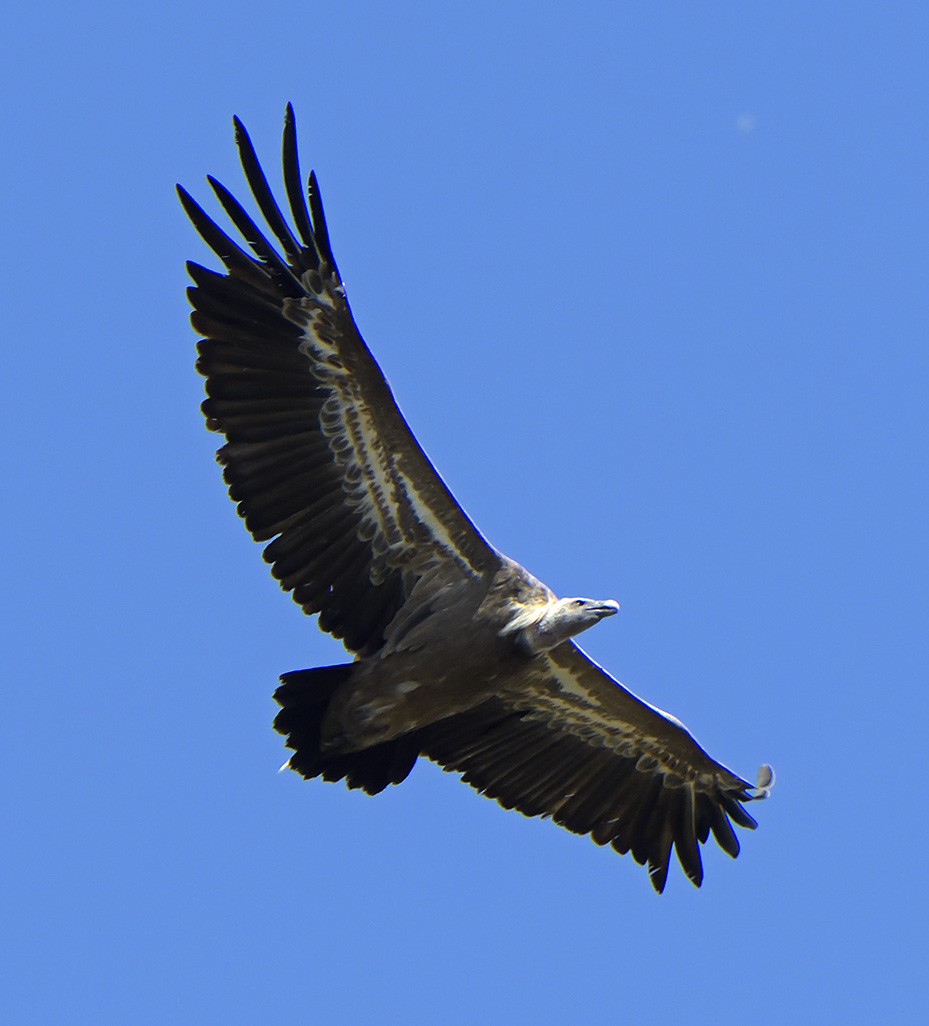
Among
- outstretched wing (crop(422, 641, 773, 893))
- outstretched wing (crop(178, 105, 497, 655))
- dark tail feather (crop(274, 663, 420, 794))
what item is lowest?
dark tail feather (crop(274, 663, 420, 794))

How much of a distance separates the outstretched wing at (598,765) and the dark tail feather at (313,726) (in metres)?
0.88

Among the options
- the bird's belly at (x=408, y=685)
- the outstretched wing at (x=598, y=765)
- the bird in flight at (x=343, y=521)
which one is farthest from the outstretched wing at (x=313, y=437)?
the outstretched wing at (x=598, y=765)

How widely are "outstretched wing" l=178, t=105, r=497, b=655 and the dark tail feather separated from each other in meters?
0.40

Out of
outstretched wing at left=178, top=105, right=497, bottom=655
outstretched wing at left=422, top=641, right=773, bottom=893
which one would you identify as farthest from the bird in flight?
outstretched wing at left=422, top=641, right=773, bottom=893

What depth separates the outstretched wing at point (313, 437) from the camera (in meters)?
13.3

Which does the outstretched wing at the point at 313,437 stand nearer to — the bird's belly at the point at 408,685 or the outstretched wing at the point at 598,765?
the bird's belly at the point at 408,685

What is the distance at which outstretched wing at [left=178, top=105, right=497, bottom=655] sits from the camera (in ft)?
43.6

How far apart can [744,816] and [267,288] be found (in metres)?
5.78

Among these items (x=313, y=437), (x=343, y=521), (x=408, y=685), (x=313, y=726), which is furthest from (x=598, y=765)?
(x=313, y=437)

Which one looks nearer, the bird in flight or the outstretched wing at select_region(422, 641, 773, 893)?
the bird in flight

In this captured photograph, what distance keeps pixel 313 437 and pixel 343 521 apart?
66 centimetres

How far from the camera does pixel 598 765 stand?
15234mm

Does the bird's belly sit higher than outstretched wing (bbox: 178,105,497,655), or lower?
lower

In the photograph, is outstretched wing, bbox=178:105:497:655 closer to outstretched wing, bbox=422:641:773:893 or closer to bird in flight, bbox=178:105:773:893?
bird in flight, bbox=178:105:773:893
